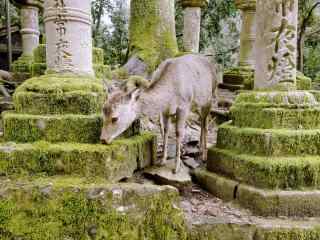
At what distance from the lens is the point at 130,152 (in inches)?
128

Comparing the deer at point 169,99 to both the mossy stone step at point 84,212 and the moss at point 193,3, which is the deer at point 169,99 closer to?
the mossy stone step at point 84,212

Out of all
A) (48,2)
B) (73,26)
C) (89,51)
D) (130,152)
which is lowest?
(130,152)

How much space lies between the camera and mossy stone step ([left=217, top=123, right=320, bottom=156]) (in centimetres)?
313

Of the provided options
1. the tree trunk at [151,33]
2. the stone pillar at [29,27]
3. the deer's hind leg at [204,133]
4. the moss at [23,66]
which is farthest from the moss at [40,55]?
the deer's hind leg at [204,133]

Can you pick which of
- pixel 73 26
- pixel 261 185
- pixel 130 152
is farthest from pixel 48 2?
pixel 261 185

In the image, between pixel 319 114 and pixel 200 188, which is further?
pixel 200 188

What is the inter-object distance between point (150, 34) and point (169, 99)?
3.75m

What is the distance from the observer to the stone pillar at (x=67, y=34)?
3.46 metres

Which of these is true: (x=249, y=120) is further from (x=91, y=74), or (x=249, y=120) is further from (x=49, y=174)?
(x=49, y=174)

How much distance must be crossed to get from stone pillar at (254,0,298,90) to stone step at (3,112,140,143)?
2041mm

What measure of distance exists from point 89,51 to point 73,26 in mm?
346

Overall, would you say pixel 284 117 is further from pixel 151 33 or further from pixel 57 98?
pixel 151 33

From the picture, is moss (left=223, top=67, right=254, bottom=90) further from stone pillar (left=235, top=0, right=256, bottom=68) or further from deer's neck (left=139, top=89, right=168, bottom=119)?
deer's neck (left=139, top=89, right=168, bottom=119)

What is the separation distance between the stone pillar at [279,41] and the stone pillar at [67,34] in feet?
6.62
